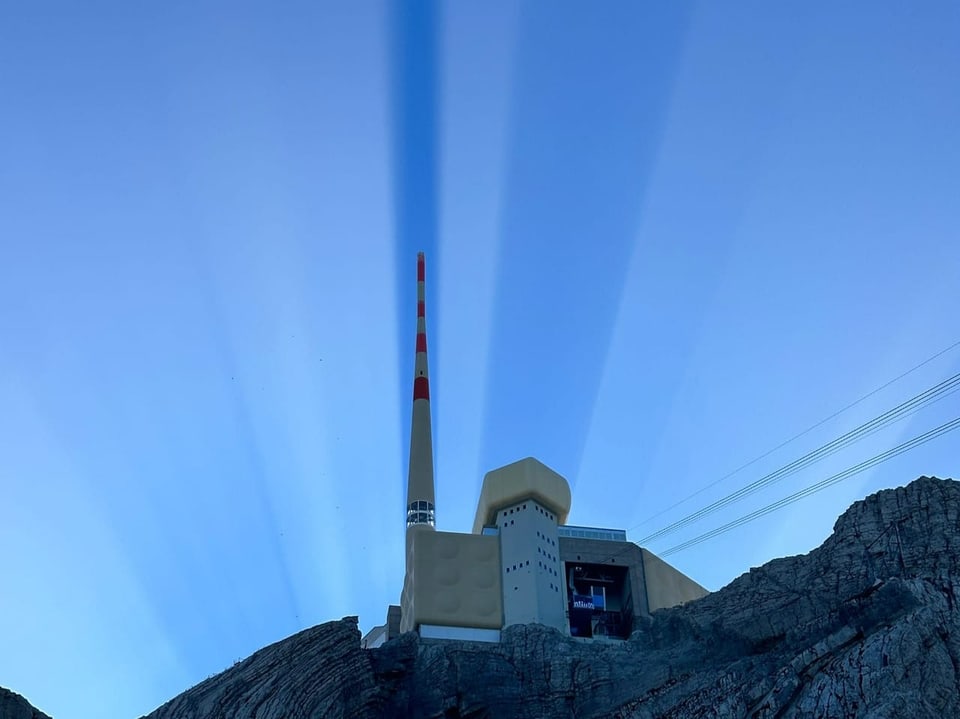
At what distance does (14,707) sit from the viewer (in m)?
42.0

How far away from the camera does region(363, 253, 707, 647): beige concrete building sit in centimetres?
8073

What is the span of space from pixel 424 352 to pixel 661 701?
2417 inches

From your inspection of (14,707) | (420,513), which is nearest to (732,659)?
(14,707)

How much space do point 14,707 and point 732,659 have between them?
40.1 meters

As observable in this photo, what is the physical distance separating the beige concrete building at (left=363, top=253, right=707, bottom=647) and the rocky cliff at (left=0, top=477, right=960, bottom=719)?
6.52 metres

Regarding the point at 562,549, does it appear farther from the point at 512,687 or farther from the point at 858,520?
the point at 858,520

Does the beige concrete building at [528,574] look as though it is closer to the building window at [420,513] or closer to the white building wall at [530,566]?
the white building wall at [530,566]

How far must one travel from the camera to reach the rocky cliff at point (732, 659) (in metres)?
46.9

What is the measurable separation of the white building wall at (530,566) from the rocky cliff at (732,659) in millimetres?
5500

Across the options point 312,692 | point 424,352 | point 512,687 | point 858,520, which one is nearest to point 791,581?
point 858,520

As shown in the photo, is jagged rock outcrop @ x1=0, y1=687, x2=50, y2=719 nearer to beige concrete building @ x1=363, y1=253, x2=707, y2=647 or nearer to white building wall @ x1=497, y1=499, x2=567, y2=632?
beige concrete building @ x1=363, y1=253, x2=707, y2=647

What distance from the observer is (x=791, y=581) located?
66062 millimetres

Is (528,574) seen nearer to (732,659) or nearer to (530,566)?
(530,566)

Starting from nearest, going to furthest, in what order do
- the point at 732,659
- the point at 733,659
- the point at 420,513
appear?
the point at 733,659
the point at 732,659
the point at 420,513
